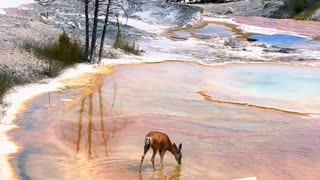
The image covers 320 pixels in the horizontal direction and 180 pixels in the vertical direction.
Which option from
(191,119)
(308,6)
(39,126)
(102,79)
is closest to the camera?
(39,126)

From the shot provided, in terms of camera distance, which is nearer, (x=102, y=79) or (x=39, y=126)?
(x=39, y=126)

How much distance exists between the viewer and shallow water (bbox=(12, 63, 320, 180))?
8.57 meters

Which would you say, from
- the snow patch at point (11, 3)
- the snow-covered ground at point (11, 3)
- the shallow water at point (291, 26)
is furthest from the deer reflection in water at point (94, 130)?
the snow patch at point (11, 3)

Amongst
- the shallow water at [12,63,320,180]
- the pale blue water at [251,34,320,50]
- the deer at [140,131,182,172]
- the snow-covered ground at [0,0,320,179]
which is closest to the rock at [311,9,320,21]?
the snow-covered ground at [0,0,320,179]

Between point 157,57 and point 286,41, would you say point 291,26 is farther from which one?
point 157,57

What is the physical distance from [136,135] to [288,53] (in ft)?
46.1

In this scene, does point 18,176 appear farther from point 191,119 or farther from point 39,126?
point 191,119

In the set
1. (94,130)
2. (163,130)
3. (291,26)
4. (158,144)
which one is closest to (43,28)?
(94,130)

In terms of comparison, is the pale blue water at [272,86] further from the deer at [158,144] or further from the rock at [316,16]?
the rock at [316,16]

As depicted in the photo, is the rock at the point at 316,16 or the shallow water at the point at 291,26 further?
the rock at the point at 316,16

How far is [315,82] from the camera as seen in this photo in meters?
16.2

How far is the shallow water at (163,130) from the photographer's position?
8570 mm

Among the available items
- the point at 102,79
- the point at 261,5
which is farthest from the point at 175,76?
the point at 261,5

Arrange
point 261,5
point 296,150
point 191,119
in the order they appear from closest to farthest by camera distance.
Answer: point 296,150, point 191,119, point 261,5
